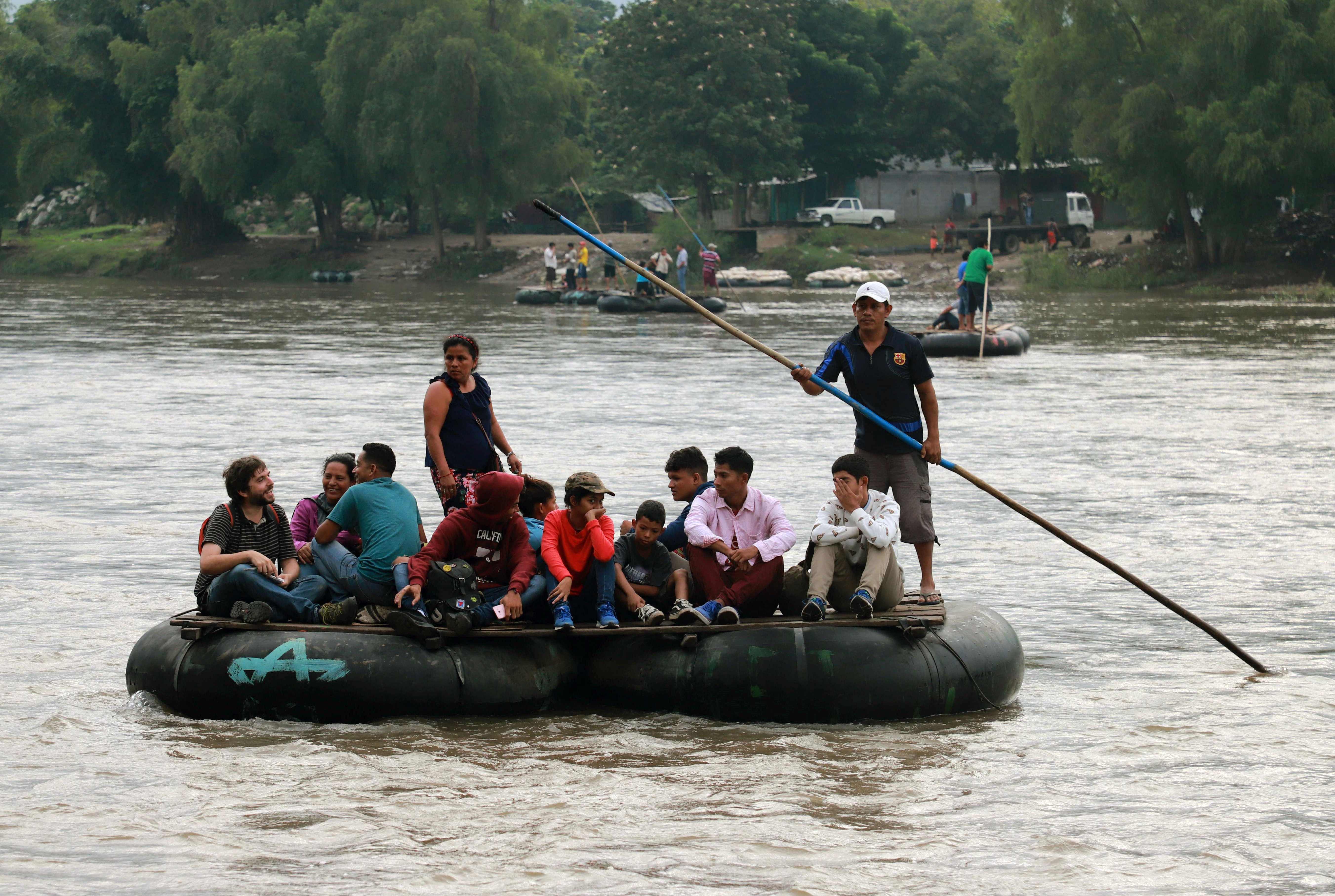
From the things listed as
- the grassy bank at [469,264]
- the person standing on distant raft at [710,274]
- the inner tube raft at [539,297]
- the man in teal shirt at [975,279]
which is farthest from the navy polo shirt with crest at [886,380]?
the grassy bank at [469,264]

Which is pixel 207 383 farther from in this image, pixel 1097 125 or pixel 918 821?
→ pixel 1097 125

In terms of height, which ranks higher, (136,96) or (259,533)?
(136,96)

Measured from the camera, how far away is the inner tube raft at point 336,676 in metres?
7.37

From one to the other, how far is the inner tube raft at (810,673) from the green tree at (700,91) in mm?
52333

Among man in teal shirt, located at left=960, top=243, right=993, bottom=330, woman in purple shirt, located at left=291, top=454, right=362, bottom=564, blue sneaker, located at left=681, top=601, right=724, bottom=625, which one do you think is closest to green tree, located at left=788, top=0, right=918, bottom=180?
man in teal shirt, located at left=960, top=243, right=993, bottom=330

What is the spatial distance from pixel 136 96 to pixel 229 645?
63111mm

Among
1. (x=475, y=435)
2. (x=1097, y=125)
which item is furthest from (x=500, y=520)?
(x=1097, y=125)

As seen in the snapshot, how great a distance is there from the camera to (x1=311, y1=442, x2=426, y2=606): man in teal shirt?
7863 mm

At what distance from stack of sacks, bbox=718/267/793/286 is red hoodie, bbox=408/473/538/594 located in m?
47.5

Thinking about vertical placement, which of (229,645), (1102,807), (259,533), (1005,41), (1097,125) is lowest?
(1102,807)

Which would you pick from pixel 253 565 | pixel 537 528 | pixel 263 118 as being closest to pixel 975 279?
pixel 537 528

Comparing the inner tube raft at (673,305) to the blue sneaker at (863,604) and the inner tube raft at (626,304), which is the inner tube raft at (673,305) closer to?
the inner tube raft at (626,304)

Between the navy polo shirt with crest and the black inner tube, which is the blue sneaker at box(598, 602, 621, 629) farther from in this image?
the navy polo shirt with crest

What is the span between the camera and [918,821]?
6406 millimetres
